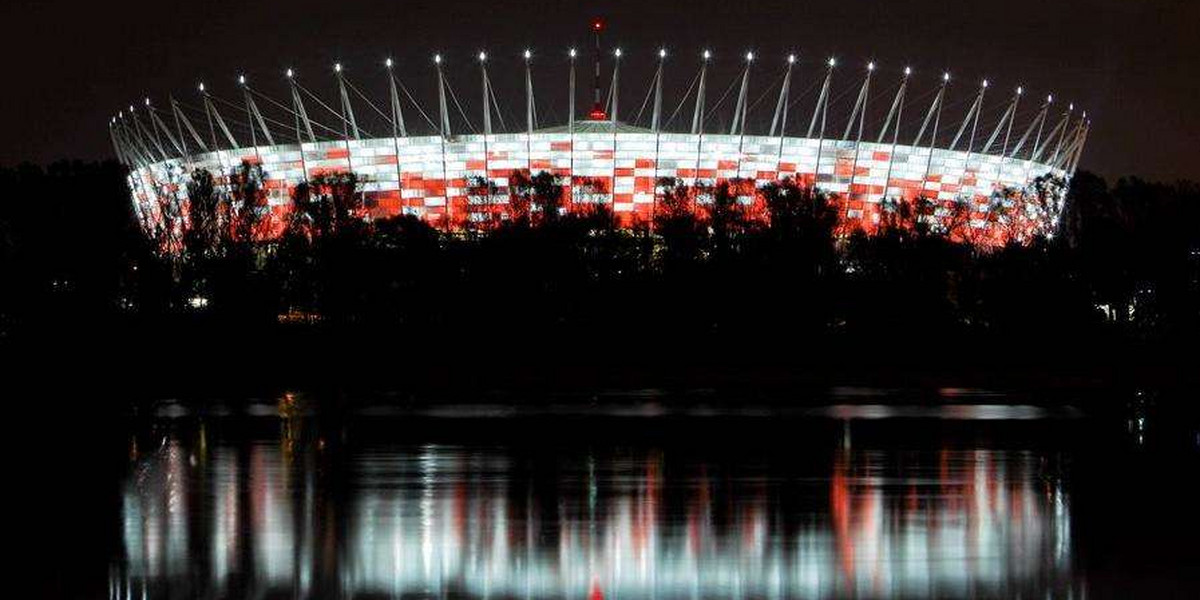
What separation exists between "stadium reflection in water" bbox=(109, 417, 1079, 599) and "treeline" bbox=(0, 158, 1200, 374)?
31220mm

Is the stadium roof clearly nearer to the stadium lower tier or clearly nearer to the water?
the stadium lower tier

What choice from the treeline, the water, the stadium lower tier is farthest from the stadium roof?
the water

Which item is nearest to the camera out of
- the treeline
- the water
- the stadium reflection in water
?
the stadium reflection in water

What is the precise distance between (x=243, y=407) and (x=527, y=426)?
8.08m

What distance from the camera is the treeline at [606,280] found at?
171 ft

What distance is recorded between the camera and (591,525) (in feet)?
46.5

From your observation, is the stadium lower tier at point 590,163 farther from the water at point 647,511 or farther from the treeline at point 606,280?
the water at point 647,511

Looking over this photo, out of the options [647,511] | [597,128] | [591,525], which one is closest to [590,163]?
[597,128]

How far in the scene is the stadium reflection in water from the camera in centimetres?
1132

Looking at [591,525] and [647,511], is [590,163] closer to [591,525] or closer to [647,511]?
[647,511]

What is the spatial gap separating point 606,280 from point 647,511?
40.0 meters

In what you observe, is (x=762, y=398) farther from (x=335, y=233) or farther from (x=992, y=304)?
(x=335, y=233)

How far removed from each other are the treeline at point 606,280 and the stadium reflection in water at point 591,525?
31220 mm

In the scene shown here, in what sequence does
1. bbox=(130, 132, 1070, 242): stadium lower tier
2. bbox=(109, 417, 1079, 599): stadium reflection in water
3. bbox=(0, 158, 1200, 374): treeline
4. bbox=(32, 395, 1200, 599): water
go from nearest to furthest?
bbox=(109, 417, 1079, 599): stadium reflection in water
bbox=(32, 395, 1200, 599): water
bbox=(0, 158, 1200, 374): treeline
bbox=(130, 132, 1070, 242): stadium lower tier
